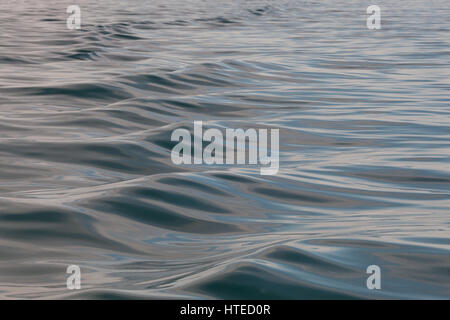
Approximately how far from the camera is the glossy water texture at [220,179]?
3645 mm

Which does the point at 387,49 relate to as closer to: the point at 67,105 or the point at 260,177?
the point at 67,105

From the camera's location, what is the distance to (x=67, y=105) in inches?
319

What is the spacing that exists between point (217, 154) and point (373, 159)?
1148 mm
